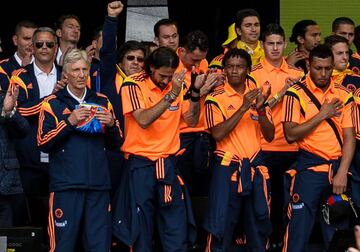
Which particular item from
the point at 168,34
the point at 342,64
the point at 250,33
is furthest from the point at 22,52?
the point at 342,64

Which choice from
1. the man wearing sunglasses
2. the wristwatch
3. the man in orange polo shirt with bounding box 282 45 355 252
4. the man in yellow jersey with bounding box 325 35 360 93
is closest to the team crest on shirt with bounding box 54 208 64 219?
the man wearing sunglasses

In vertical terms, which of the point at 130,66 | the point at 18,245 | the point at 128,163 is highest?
the point at 130,66

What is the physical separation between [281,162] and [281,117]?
532 millimetres

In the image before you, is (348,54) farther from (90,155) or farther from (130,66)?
(90,155)

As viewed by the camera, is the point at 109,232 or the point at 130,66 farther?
the point at 130,66

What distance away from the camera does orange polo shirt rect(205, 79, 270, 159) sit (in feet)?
32.1

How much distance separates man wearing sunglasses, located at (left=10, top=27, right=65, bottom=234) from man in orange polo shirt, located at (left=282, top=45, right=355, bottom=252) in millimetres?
2175

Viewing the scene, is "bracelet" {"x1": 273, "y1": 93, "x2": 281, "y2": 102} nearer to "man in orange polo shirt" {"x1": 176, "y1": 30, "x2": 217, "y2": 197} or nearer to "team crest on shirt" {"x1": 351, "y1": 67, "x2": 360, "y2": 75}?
"man in orange polo shirt" {"x1": 176, "y1": 30, "x2": 217, "y2": 197}

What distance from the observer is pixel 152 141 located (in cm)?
955

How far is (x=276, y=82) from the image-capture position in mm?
10336

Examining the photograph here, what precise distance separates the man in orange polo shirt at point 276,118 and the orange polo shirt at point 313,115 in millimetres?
338

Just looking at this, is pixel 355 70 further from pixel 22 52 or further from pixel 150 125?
pixel 22 52

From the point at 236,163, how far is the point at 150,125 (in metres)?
0.86

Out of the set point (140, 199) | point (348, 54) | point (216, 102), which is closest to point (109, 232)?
point (140, 199)
